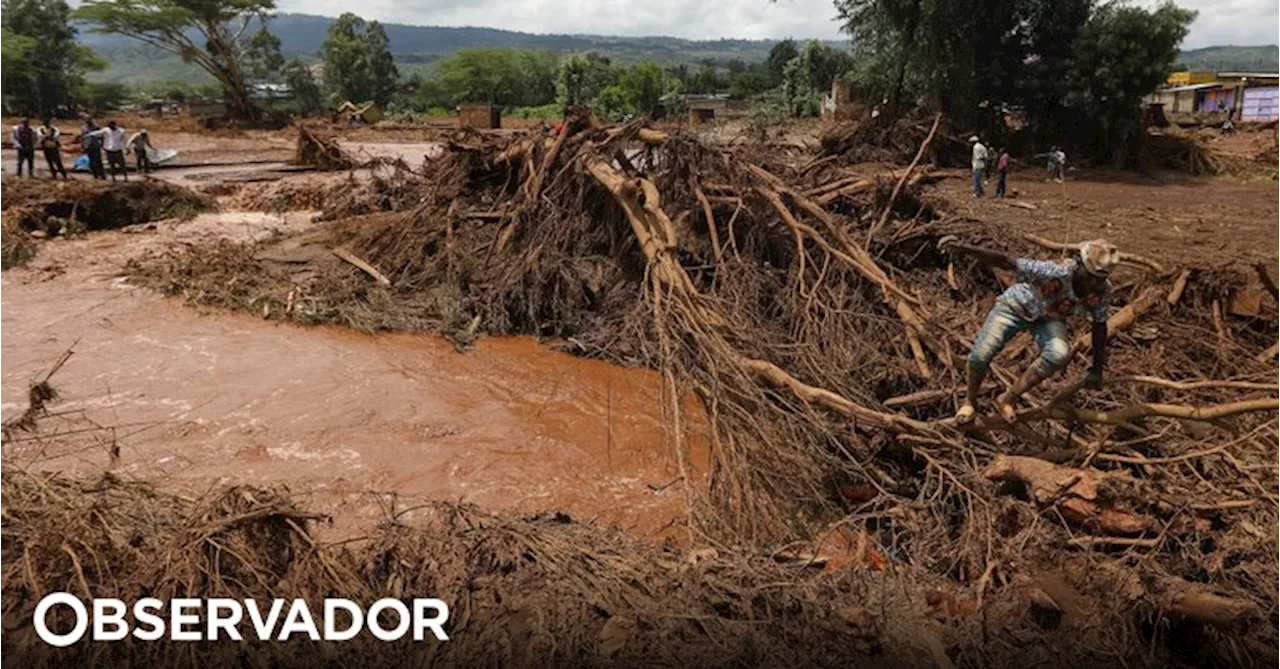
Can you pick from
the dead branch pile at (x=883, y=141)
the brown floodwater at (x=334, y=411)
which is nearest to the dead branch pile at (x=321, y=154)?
the brown floodwater at (x=334, y=411)

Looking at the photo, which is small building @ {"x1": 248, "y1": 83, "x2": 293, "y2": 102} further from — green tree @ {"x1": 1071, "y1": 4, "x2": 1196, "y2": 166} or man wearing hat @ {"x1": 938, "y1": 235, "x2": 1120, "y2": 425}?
man wearing hat @ {"x1": 938, "y1": 235, "x2": 1120, "y2": 425}

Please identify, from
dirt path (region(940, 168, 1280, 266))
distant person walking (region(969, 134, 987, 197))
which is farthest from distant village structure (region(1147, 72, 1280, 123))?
distant person walking (region(969, 134, 987, 197))

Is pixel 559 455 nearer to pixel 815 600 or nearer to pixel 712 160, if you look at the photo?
pixel 815 600

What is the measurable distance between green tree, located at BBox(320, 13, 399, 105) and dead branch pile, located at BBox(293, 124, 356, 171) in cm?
3143

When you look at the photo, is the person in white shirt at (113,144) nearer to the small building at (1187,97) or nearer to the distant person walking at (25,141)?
the distant person walking at (25,141)

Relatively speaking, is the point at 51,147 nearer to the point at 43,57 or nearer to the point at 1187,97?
the point at 43,57

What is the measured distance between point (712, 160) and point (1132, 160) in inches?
660

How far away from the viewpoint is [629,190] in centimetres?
800

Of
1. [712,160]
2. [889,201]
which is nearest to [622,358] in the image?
[712,160]

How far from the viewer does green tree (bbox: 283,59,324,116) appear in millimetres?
46375

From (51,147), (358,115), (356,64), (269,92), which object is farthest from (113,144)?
(356,64)

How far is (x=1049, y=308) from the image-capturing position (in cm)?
434

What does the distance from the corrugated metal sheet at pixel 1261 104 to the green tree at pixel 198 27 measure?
137 ft

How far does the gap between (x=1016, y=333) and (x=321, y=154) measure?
732 inches
